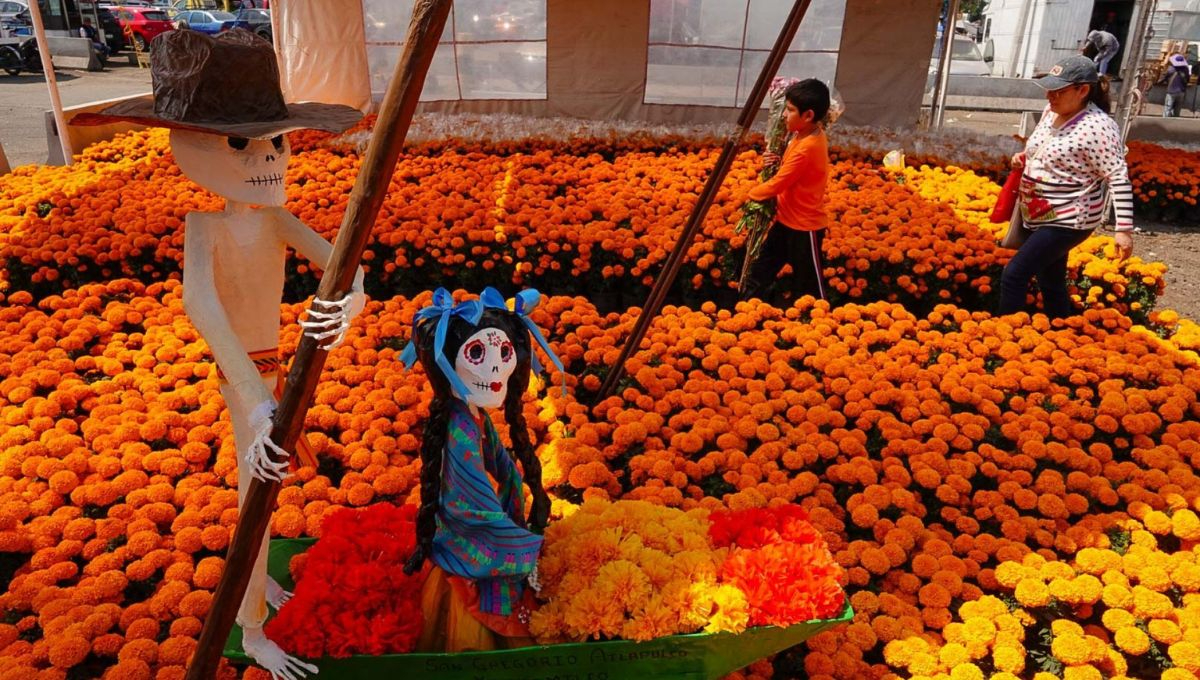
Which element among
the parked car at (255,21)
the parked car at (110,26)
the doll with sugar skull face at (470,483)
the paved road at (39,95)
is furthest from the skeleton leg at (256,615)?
the parked car at (110,26)

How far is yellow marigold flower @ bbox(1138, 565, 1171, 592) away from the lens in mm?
2607

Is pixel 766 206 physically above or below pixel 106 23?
below

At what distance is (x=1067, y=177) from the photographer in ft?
13.3

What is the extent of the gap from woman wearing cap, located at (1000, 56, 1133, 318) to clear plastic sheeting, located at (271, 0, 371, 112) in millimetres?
7860

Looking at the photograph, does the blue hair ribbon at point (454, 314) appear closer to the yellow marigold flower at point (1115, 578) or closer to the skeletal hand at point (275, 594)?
the skeletal hand at point (275, 594)

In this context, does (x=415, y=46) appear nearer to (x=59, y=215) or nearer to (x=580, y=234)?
(x=580, y=234)

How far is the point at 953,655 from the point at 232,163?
2466 mm

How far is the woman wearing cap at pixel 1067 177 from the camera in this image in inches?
154

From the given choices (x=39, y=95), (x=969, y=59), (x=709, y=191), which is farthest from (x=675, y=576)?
(x=969, y=59)

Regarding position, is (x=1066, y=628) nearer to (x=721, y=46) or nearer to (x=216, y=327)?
(x=216, y=327)

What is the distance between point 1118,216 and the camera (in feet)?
13.0

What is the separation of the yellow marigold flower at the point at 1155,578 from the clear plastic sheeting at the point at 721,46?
8430 mm

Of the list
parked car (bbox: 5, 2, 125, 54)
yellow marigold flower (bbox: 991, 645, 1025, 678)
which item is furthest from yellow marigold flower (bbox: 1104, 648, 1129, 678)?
parked car (bbox: 5, 2, 125, 54)

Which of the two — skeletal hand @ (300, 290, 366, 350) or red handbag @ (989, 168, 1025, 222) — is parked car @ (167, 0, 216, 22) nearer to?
red handbag @ (989, 168, 1025, 222)
